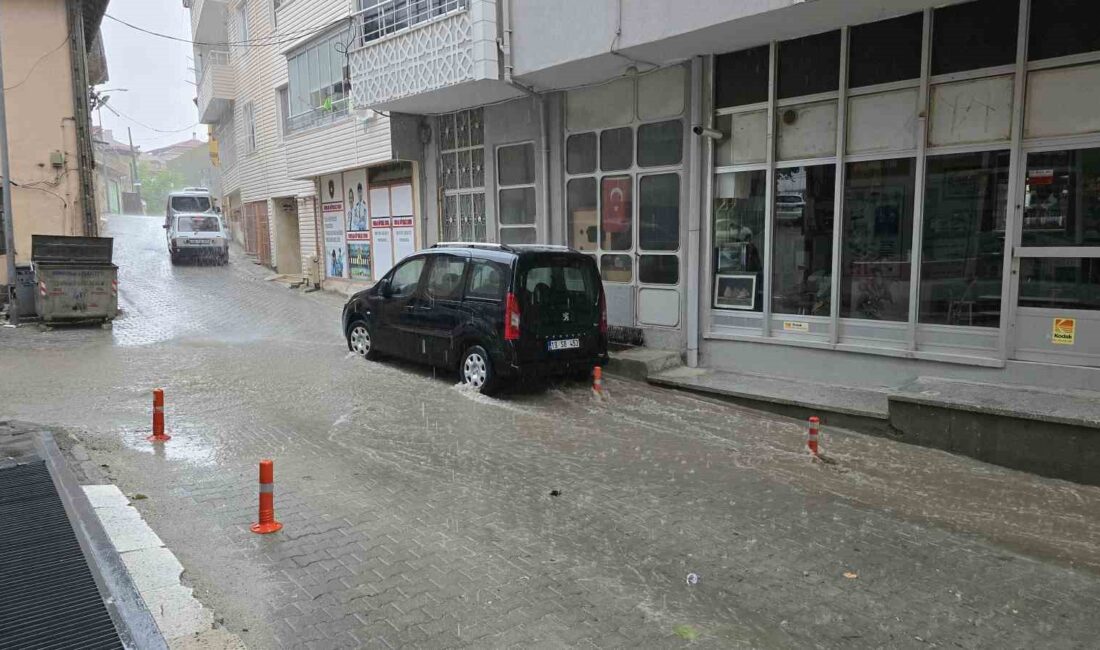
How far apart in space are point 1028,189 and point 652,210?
4.91 m

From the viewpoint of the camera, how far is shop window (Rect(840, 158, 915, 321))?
8.24 meters

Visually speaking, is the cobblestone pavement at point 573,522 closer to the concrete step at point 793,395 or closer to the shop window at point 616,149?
the concrete step at point 793,395

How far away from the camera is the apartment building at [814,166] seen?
719 centimetres

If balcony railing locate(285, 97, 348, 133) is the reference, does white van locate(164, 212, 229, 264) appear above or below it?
below

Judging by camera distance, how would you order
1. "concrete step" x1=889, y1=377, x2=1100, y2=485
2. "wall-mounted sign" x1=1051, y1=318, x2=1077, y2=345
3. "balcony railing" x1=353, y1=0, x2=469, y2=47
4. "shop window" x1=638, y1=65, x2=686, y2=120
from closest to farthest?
"concrete step" x1=889, y1=377, x2=1100, y2=485 < "wall-mounted sign" x1=1051, y1=318, x2=1077, y2=345 < "shop window" x1=638, y1=65, x2=686, y2=120 < "balcony railing" x1=353, y1=0, x2=469, y2=47

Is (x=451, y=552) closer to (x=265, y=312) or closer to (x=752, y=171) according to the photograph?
(x=752, y=171)

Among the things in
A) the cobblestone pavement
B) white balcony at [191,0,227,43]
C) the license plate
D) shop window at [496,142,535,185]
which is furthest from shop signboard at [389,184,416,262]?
white balcony at [191,0,227,43]

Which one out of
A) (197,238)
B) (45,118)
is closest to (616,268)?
(45,118)

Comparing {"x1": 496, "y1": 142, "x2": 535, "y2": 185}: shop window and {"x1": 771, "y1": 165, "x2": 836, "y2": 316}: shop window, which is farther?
{"x1": 496, "y1": 142, "x2": 535, "y2": 185}: shop window

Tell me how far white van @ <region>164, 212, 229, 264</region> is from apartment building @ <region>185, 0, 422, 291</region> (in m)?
1.45

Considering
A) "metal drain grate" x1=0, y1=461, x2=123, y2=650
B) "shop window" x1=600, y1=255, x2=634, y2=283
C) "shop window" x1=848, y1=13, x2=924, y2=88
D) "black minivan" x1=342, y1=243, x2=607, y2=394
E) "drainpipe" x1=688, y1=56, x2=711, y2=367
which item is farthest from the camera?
"shop window" x1=600, y1=255, x2=634, y2=283

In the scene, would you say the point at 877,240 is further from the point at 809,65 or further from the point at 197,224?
the point at 197,224

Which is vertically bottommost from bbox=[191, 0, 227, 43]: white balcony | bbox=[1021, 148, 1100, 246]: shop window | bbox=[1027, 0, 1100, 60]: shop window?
bbox=[1021, 148, 1100, 246]: shop window

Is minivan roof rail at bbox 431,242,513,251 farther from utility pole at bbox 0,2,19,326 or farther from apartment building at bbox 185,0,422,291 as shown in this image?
utility pole at bbox 0,2,19,326
